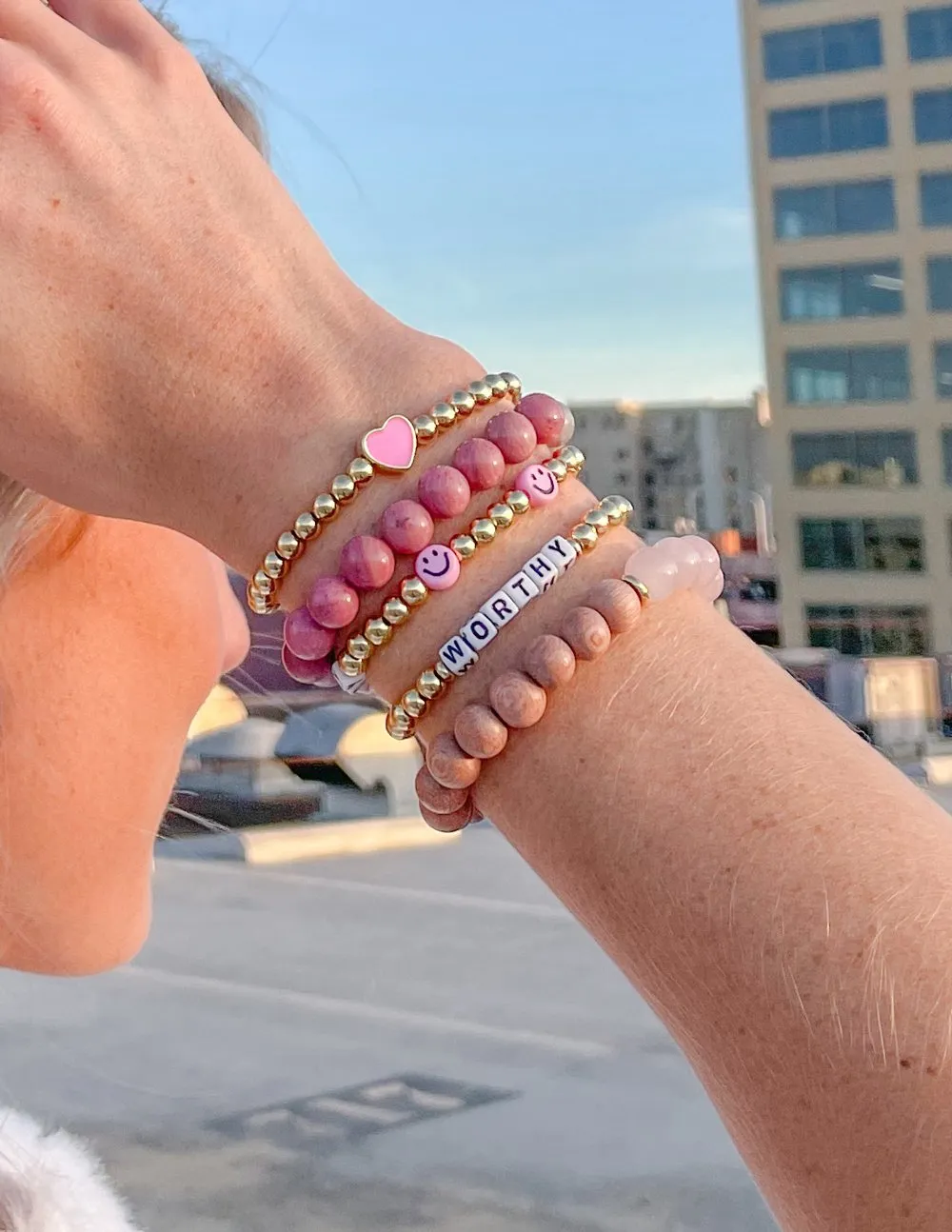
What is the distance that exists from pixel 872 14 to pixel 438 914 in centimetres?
2687

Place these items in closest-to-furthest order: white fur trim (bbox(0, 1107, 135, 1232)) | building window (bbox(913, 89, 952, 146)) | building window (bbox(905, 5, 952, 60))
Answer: white fur trim (bbox(0, 1107, 135, 1232))
building window (bbox(913, 89, 952, 146))
building window (bbox(905, 5, 952, 60))

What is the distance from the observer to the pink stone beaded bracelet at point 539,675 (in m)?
0.38

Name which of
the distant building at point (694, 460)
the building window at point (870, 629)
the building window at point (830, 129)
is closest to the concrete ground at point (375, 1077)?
the distant building at point (694, 460)

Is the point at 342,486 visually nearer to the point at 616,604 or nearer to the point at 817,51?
the point at 616,604

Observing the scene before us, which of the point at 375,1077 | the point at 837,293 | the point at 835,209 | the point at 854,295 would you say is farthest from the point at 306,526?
the point at 835,209

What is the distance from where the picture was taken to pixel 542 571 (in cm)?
41

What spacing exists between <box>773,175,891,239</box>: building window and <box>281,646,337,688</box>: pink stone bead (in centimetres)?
2862

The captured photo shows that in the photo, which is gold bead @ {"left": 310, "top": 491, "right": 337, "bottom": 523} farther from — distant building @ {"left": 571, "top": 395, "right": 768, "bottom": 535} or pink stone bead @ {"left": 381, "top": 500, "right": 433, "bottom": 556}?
distant building @ {"left": 571, "top": 395, "right": 768, "bottom": 535}

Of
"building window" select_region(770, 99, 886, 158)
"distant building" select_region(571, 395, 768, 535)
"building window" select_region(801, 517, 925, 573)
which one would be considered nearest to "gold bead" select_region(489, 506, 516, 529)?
"distant building" select_region(571, 395, 768, 535)

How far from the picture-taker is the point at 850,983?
1.18 ft

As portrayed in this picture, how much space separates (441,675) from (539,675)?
1.4 inches

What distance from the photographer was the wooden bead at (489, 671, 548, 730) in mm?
381

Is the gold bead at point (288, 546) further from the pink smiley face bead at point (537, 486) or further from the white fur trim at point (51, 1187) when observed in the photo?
the white fur trim at point (51, 1187)

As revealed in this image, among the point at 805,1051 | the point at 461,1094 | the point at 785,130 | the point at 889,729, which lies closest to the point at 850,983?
the point at 805,1051
